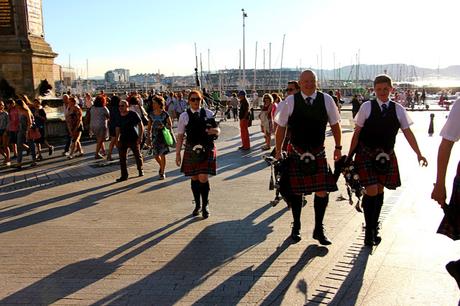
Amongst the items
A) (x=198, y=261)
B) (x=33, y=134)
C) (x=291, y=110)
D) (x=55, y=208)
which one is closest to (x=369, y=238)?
(x=291, y=110)

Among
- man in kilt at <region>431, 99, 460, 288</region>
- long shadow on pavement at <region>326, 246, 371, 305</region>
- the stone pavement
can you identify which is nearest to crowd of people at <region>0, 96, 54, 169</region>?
the stone pavement

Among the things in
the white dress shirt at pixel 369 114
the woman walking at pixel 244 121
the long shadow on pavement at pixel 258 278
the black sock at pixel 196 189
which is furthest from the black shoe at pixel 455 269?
the woman walking at pixel 244 121

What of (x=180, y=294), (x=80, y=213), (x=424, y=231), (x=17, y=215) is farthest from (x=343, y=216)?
(x=17, y=215)

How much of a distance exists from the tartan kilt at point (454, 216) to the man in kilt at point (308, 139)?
1.89 metres

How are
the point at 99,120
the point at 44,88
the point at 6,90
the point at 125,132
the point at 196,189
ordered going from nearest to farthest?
the point at 196,189
the point at 125,132
the point at 99,120
the point at 6,90
the point at 44,88

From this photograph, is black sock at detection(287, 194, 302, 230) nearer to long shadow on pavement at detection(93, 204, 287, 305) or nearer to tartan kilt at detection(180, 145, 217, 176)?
long shadow on pavement at detection(93, 204, 287, 305)

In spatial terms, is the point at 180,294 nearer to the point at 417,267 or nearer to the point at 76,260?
the point at 76,260

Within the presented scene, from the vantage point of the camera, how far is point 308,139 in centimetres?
521

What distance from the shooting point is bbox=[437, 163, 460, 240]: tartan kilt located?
3.34 m

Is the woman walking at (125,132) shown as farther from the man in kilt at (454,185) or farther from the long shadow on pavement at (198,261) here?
the man in kilt at (454,185)

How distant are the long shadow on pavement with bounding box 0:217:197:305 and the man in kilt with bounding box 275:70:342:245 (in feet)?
5.99

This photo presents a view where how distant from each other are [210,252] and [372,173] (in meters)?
1.93

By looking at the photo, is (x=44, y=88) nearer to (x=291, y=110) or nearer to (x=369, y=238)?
(x=291, y=110)

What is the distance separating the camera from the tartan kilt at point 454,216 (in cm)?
334
